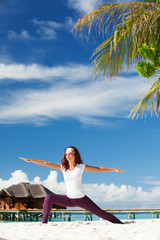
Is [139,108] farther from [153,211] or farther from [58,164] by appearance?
[153,211]

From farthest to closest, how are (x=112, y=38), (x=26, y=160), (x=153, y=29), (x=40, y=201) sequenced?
(x=40, y=201) → (x=112, y=38) → (x=153, y=29) → (x=26, y=160)

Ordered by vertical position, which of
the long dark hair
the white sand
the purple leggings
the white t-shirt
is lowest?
the white sand

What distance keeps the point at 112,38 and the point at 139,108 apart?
2358 mm

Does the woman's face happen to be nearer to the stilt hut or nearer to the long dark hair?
the long dark hair

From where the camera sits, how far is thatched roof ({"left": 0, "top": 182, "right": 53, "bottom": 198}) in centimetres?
3002

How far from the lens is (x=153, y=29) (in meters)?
9.24

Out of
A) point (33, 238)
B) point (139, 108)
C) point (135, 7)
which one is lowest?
point (33, 238)

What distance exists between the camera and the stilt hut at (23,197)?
30047mm

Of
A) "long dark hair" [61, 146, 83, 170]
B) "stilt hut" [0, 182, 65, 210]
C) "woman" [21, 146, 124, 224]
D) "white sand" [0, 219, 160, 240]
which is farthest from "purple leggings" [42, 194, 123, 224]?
"stilt hut" [0, 182, 65, 210]

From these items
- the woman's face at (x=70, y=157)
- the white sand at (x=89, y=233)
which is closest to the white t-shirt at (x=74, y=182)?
the woman's face at (x=70, y=157)

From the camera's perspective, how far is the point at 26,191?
1203 inches

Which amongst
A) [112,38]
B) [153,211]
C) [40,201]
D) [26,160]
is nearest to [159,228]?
[26,160]

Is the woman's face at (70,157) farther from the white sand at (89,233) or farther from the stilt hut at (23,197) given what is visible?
the stilt hut at (23,197)

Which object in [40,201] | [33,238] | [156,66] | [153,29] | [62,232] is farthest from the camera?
[40,201]
